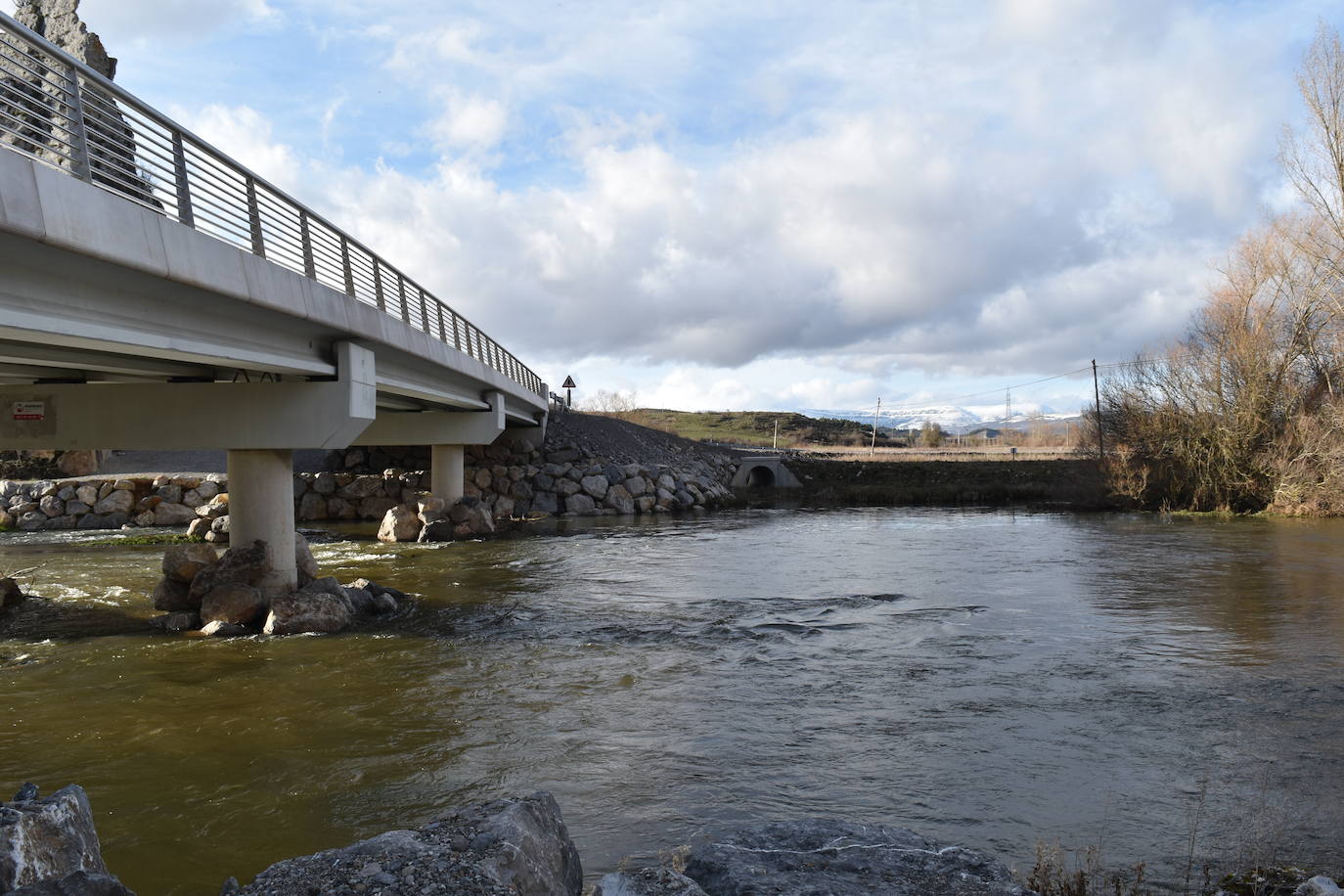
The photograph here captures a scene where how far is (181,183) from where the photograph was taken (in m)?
11.5

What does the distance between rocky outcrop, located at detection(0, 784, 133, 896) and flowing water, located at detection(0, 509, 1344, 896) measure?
1803 millimetres

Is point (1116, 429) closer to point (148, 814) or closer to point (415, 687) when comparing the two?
point (415, 687)

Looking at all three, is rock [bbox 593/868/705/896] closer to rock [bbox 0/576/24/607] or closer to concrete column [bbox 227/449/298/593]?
concrete column [bbox 227/449/298/593]

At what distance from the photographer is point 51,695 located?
11.3 meters

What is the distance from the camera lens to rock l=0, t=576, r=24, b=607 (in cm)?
1703

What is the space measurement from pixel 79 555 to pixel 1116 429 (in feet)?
130

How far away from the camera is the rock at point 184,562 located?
16.7m

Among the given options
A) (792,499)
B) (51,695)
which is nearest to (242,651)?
(51,695)

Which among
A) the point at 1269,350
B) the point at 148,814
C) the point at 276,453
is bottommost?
the point at 148,814

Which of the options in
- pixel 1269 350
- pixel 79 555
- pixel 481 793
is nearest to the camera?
pixel 481 793

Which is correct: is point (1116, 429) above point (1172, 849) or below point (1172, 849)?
above

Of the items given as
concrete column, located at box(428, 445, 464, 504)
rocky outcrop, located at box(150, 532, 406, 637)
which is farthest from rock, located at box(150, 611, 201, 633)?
concrete column, located at box(428, 445, 464, 504)

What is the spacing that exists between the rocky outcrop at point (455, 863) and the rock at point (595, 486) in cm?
3517

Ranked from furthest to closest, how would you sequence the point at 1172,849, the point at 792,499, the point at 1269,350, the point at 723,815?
the point at 792,499 → the point at 1269,350 → the point at 723,815 → the point at 1172,849
